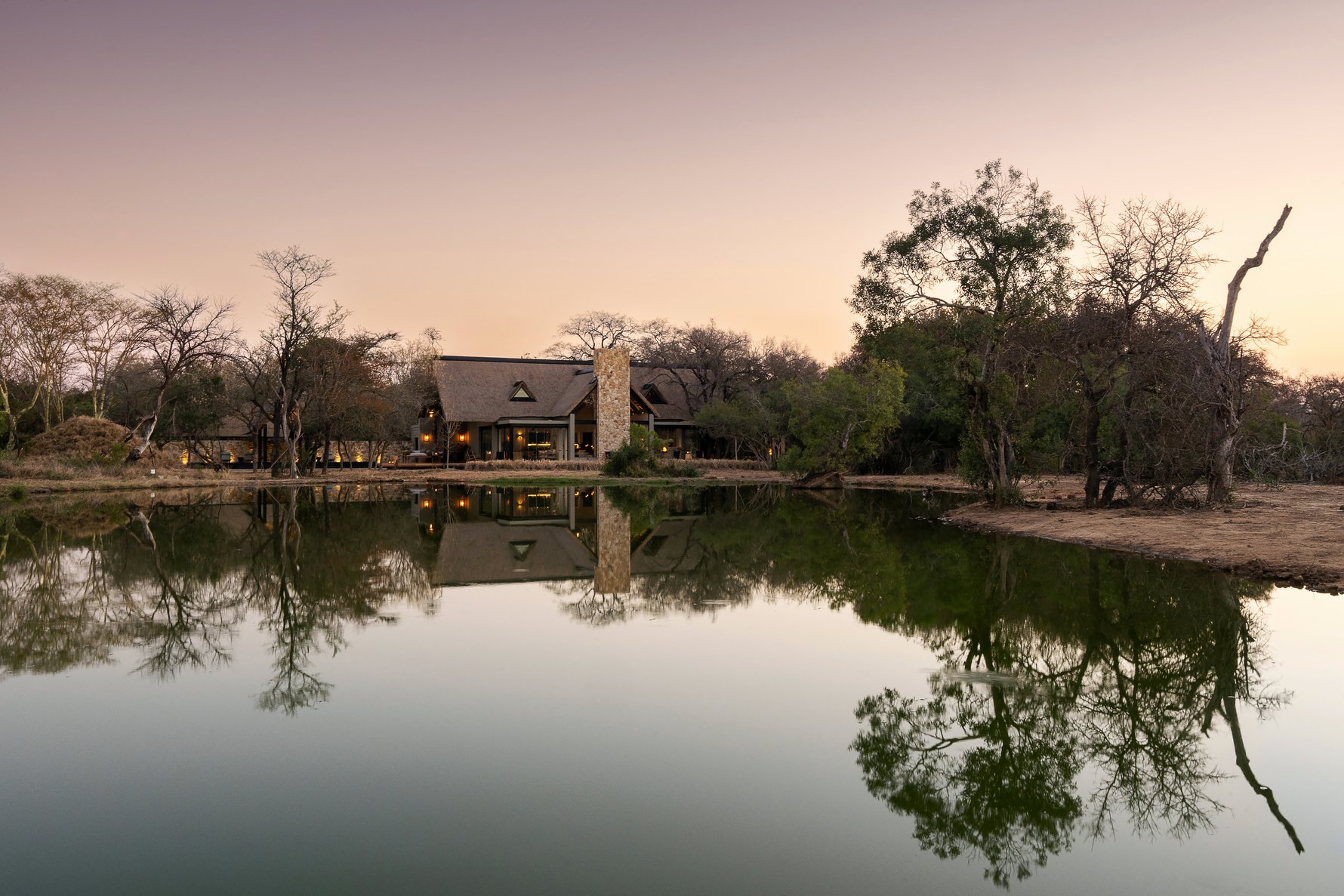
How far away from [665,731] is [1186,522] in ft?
55.6

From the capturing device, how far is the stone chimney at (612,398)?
52.2 meters

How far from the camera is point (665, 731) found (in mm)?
7000

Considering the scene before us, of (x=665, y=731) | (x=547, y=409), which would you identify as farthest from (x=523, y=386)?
(x=665, y=731)

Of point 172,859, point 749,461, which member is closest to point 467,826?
point 172,859

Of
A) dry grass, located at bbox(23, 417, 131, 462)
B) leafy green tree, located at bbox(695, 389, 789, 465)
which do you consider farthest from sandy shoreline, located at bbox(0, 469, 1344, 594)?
leafy green tree, located at bbox(695, 389, 789, 465)

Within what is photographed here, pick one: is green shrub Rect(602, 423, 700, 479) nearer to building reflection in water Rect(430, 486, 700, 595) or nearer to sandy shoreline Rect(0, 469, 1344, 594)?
sandy shoreline Rect(0, 469, 1344, 594)

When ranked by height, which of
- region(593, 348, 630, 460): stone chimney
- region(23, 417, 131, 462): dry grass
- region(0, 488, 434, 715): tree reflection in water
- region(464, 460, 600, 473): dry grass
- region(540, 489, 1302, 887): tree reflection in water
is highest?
region(593, 348, 630, 460): stone chimney

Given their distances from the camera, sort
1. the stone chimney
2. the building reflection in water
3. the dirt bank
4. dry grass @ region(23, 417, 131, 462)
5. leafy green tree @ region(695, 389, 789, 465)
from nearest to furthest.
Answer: the dirt bank
the building reflection in water
dry grass @ region(23, 417, 131, 462)
leafy green tree @ region(695, 389, 789, 465)
the stone chimney

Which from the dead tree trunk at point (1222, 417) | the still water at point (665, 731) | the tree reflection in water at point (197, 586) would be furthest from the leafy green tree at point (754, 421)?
the still water at point (665, 731)

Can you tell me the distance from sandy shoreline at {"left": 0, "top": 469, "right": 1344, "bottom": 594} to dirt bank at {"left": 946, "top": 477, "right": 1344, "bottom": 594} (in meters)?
0.02

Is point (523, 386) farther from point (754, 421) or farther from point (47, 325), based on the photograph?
point (47, 325)

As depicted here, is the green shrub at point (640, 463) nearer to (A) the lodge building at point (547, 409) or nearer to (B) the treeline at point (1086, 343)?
(A) the lodge building at point (547, 409)

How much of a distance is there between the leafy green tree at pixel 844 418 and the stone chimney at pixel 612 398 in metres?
14.9

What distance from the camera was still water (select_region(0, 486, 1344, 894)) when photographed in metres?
4.92
